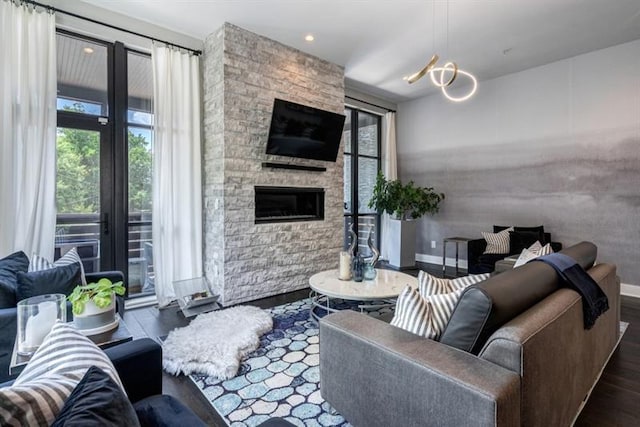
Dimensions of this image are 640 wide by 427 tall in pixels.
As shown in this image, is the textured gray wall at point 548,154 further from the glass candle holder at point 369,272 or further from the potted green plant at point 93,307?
the potted green plant at point 93,307

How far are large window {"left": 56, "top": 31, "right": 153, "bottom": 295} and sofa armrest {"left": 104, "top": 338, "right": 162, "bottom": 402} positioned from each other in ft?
8.77

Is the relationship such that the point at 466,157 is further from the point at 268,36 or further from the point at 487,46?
the point at 268,36

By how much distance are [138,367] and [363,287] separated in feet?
6.44

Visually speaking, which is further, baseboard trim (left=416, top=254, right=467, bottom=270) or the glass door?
baseboard trim (left=416, top=254, right=467, bottom=270)

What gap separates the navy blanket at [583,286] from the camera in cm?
169

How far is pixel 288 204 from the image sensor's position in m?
4.55

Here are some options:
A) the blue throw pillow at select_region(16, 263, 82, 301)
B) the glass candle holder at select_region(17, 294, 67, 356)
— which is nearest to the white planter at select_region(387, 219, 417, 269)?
the blue throw pillow at select_region(16, 263, 82, 301)

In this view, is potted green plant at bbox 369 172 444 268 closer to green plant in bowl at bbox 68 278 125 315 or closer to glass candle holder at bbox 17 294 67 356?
green plant in bowl at bbox 68 278 125 315

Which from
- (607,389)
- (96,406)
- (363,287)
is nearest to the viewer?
(96,406)

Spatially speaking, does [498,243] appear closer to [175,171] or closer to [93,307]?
[175,171]

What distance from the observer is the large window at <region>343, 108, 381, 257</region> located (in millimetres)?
6004

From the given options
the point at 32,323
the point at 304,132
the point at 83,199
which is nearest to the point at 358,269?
the point at 304,132

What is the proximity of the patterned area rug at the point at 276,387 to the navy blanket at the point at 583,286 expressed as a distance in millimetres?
1426

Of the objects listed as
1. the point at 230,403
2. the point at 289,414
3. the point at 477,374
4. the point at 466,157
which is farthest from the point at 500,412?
the point at 466,157
